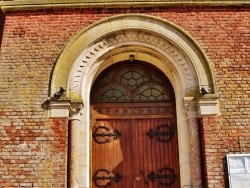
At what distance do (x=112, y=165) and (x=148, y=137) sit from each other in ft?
3.06

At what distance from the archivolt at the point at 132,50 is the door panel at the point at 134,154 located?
1.03 m

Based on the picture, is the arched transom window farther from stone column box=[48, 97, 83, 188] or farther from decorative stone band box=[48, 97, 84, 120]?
decorative stone band box=[48, 97, 84, 120]

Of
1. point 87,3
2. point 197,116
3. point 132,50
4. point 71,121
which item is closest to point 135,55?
point 132,50

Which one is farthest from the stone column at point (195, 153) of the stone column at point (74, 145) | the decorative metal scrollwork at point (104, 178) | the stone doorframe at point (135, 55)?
the stone column at point (74, 145)

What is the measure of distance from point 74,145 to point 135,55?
7.89 feet

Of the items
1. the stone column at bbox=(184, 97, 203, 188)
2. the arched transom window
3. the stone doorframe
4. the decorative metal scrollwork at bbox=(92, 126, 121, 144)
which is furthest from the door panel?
the stone column at bbox=(184, 97, 203, 188)

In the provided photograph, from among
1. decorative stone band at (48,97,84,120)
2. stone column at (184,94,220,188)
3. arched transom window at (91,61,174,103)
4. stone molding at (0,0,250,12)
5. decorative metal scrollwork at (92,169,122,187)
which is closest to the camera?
stone column at (184,94,220,188)

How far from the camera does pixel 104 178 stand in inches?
299

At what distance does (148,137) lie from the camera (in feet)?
25.7

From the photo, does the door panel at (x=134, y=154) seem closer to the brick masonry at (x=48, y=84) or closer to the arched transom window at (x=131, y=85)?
the arched transom window at (x=131, y=85)

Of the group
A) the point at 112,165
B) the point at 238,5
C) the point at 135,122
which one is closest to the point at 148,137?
the point at 135,122

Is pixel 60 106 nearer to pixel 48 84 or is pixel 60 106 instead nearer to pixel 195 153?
pixel 48 84

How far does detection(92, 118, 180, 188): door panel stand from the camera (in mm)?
7586

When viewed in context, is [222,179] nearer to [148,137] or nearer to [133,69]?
[148,137]
